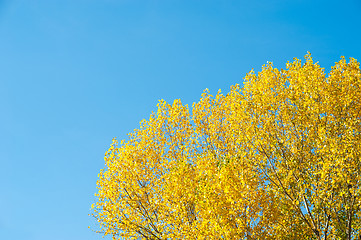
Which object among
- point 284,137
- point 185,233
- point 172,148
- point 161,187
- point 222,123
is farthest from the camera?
point 222,123

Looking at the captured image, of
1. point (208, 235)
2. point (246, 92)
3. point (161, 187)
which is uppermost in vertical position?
point (246, 92)

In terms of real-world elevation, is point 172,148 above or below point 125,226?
above

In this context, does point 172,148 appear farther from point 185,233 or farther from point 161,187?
point 185,233

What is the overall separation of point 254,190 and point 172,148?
9028 millimetres

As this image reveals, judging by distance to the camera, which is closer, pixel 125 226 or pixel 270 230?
pixel 270 230

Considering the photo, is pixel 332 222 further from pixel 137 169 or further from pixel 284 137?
pixel 137 169

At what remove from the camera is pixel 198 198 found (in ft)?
68.3

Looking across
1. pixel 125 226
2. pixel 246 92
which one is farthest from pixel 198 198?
pixel 246 92

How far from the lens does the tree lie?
1880 centimetres

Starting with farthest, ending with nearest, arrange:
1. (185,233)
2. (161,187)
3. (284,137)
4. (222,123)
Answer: (222,123) → (161,187) → (284,137) → (185,233)

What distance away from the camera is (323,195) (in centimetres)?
1917

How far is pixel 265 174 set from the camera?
21547mm

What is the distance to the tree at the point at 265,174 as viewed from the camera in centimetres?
A: 1880

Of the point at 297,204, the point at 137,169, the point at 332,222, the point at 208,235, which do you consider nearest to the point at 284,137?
the point at 297,204
